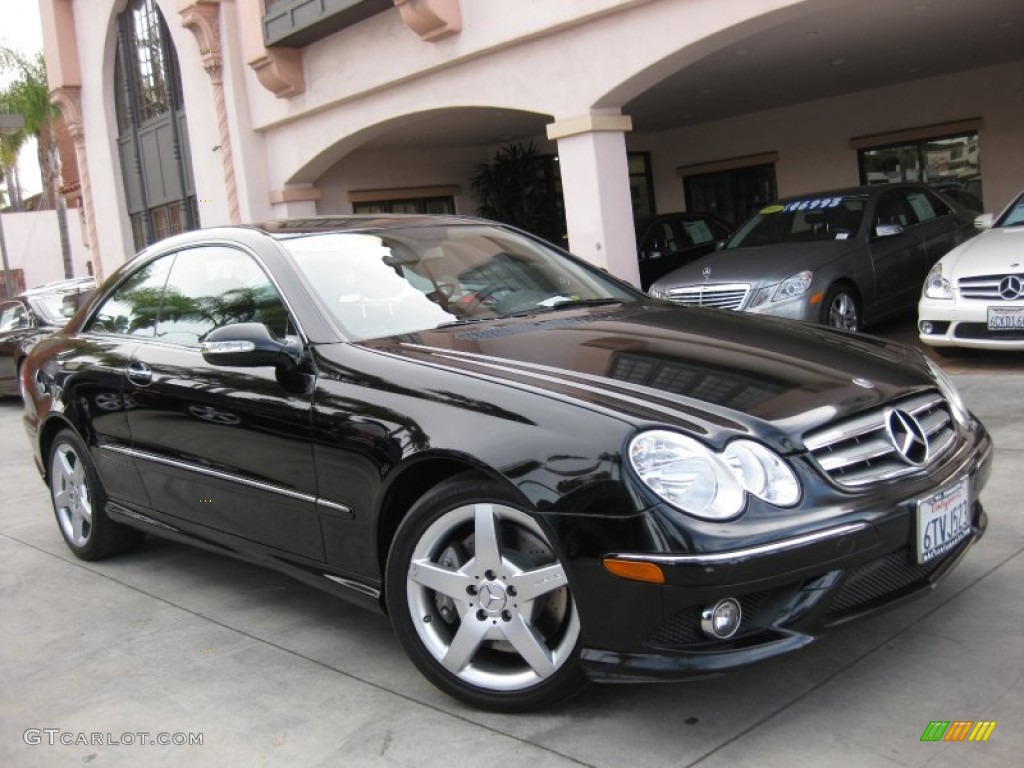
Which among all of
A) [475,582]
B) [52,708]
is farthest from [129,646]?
[475,582]

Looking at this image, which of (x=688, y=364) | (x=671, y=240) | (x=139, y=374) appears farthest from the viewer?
(x=671, y=240)

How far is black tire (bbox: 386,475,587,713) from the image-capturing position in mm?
2930

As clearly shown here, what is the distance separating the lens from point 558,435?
9.41 feet

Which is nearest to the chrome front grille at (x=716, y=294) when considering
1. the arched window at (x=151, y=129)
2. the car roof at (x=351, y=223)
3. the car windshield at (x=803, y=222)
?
the car windshield at (x=803, y=222)

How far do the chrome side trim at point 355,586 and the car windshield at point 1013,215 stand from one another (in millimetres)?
7222

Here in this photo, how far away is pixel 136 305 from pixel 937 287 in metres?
6.02

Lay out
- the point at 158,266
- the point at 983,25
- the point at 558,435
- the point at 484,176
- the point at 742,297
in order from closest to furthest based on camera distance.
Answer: the point at 558,435 < the point at 158,266 < the point at 742,297 < the point at 983,25 < the point at 484,176

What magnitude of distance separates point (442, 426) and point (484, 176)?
17.3 m

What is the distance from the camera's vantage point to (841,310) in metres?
9.27

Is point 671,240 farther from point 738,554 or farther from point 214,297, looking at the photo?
point 738,554

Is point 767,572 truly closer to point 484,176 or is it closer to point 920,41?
point 920,41

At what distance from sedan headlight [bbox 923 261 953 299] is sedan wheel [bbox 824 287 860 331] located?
3.10 ft

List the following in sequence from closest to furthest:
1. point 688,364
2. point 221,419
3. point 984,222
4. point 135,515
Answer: point 688,364, point 221,419, point 135,515, point 984,222

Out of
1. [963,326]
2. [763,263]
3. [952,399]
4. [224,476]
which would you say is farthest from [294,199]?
Answer: [952,399]
